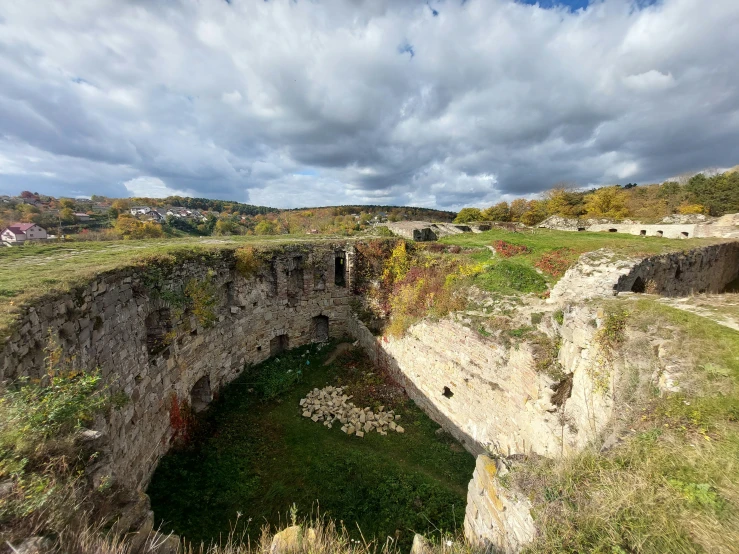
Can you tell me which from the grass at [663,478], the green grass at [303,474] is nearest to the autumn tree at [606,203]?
the green grass at [303,474]

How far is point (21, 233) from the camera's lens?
110ft

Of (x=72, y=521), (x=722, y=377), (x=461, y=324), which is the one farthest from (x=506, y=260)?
(x=72, y=521)

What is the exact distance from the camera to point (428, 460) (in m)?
8.95

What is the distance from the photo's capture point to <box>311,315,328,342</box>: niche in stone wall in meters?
15.4

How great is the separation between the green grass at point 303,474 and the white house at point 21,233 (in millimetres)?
35999

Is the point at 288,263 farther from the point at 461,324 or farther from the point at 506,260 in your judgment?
the point at 506,260

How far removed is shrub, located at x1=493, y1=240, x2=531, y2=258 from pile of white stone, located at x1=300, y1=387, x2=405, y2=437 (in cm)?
843

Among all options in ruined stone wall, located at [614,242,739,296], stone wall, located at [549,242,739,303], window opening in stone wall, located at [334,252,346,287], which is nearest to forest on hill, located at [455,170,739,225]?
ruined stone wall, located at [614,242,739,296]

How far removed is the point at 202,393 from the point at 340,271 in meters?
7.77

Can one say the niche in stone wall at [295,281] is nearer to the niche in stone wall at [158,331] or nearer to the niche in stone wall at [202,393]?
the niche in stone wall at [202,393]

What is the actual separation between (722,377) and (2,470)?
806 centimetres

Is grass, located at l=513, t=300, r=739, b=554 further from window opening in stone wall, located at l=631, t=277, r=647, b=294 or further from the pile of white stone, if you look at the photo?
the pile of white stone

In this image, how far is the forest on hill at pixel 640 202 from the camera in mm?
30781

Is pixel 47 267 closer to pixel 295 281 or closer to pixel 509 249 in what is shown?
pixel 295 281
